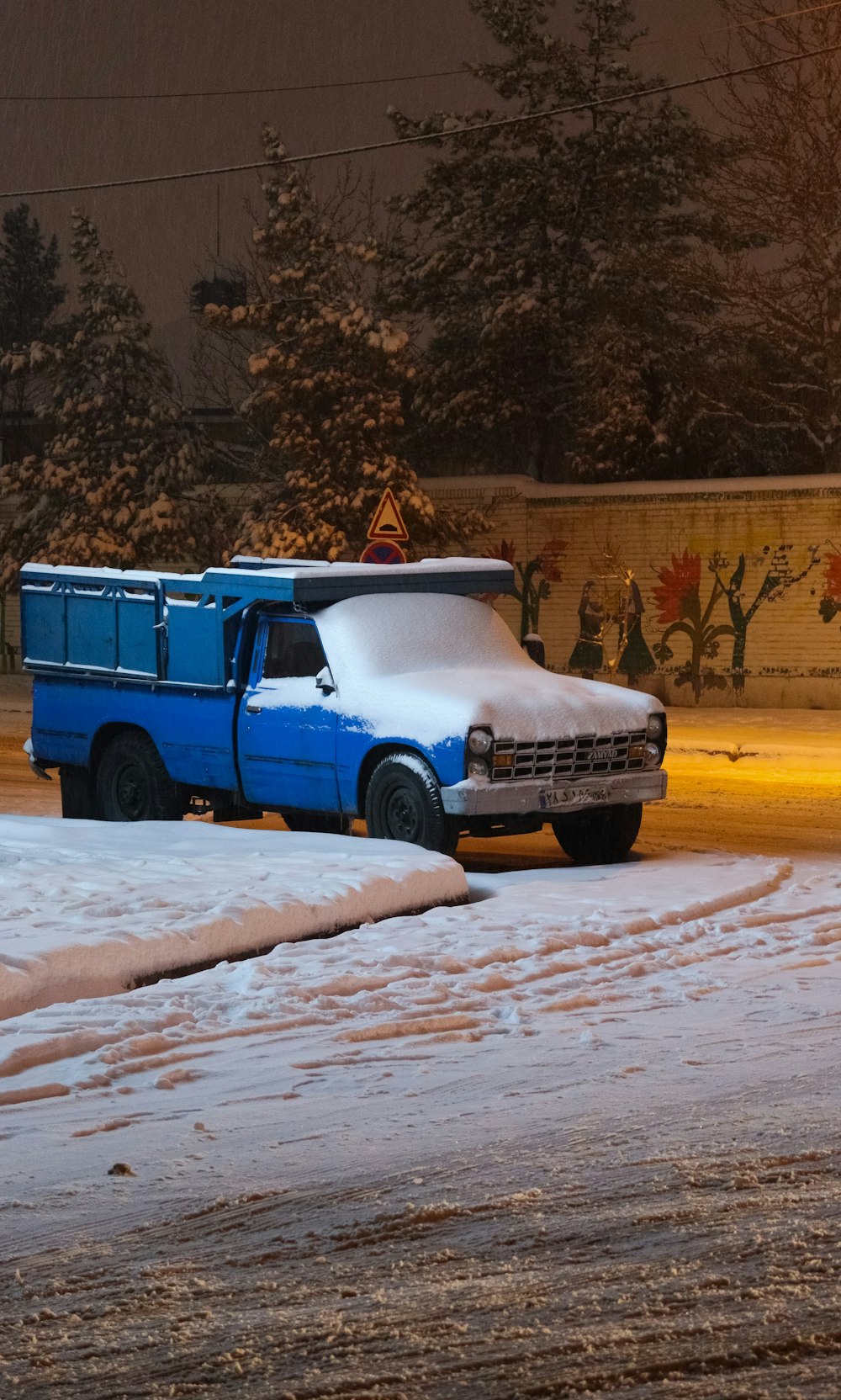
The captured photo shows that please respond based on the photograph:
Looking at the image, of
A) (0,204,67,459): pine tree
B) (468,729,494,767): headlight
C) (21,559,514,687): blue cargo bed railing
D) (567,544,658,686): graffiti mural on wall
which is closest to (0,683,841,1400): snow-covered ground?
(468,729,494,767): headlight

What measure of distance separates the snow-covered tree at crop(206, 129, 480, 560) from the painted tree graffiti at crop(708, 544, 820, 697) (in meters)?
4.01

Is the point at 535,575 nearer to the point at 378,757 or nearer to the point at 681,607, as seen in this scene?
the point at 681,607

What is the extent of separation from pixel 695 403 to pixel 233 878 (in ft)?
77.5

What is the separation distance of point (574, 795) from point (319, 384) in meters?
15.4

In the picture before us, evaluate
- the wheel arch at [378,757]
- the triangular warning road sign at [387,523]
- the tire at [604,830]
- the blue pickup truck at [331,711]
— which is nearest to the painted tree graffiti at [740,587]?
the triangular warning road sign at [387,523]

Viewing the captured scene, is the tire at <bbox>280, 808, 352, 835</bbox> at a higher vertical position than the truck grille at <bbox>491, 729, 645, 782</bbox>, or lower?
lower

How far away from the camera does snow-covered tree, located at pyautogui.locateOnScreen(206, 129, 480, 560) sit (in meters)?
25.6

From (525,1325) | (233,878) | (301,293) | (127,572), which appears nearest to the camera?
(525,1325)

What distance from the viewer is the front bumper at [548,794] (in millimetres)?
11055

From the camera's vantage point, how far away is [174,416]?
2881cm

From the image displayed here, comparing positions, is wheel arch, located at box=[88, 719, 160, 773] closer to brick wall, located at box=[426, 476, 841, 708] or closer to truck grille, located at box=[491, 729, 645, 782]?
truck grille, located at box=[491, 729, 645, 782]

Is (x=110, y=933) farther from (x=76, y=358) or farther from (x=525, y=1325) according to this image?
(x=76, y=358)

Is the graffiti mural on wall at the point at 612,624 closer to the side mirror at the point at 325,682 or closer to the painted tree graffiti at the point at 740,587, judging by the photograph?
the painted tree graffiti at the point at 740,587

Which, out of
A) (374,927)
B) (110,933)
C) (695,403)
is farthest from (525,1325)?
(695,403)
